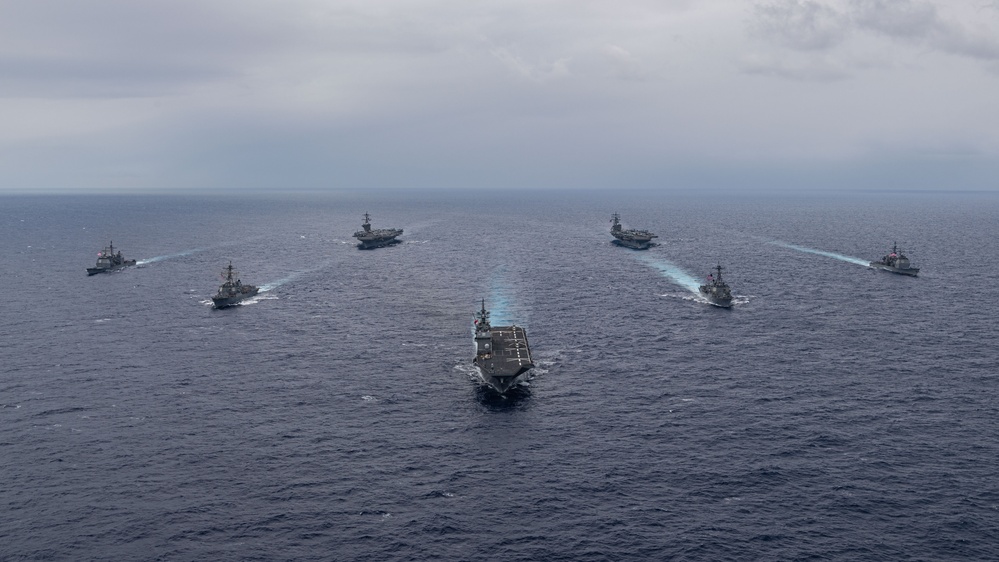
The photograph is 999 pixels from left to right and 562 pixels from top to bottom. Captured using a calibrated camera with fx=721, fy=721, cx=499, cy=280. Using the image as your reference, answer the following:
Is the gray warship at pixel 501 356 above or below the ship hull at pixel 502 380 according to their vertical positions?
above

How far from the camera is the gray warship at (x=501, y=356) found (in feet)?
434

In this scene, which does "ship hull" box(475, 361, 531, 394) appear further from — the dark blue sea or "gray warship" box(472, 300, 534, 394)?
the dark blue sea

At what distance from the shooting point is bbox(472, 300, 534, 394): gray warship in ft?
434

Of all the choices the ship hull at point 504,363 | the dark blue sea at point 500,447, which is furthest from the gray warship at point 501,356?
the dark blue sea at point 500,447

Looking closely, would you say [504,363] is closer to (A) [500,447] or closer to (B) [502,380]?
(B) [502,380]

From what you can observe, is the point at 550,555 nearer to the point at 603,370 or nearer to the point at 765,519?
the point at 765,519

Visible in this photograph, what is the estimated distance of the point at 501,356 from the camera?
14150cm

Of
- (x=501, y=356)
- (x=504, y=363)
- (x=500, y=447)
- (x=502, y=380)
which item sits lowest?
(x=500, y=447)

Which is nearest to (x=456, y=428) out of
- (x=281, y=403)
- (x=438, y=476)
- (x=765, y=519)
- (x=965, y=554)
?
(x=438, y=476)

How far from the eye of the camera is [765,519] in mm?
88938

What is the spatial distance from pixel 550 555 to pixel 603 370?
219 feet

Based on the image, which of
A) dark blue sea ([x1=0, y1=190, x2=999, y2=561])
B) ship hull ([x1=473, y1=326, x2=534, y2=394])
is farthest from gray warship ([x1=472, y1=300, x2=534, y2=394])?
dark blue sea ([x1=0, y1=190, x2=999, y2=561])

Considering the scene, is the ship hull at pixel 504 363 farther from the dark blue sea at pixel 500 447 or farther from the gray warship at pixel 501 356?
the dark blue sea at pixel 500 447

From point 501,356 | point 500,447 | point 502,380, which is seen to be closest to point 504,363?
point 501,356
